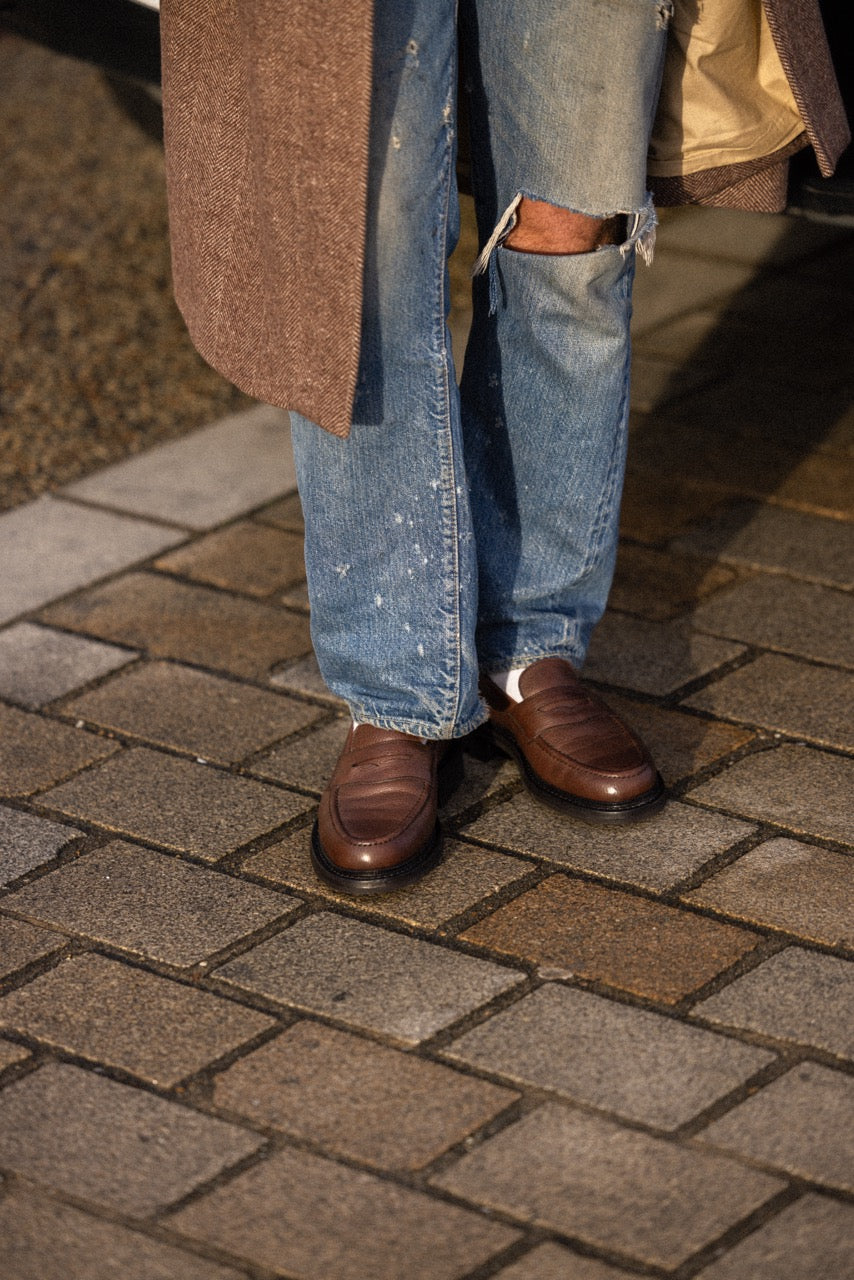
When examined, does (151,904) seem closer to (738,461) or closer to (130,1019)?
(130,1019)

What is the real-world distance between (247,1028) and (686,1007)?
18.7 inches

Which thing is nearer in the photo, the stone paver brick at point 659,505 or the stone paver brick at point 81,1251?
the stone paver brick at point 81,1251

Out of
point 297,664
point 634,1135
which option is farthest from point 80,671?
point 634,1135

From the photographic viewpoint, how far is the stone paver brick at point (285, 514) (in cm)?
307

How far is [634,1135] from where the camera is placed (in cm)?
167

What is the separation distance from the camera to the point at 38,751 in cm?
242

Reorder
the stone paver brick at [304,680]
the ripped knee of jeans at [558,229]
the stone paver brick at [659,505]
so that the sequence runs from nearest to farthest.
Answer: the ripped knee of jeans at [558,229] → the stone paver brick at [304,680] → the stone paver brick at [659,505]

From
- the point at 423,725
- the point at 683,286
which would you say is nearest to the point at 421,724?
the point at 423,725

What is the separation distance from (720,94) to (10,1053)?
1386mm

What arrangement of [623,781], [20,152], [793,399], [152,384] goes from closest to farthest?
[623,781] < [793,399] < [152,384] < [20,152]

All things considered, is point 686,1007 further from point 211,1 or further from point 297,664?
point 211,1

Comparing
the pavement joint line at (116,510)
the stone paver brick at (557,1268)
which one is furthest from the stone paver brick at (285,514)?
the stone paver brick at (557,1268)

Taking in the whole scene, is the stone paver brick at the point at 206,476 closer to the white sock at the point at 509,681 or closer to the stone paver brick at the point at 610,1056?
the white sock at the point at 509,681

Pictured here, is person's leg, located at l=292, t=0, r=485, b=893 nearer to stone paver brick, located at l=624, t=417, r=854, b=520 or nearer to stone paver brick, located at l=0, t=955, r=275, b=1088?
stone paver brick, located at l=0, t=955, r=275, b=1088
